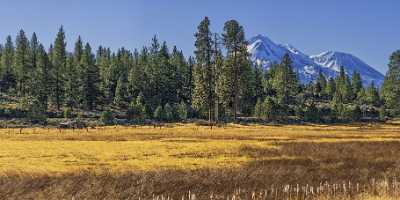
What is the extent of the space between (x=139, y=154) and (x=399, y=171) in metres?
17.8

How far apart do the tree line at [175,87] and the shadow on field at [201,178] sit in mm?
66184

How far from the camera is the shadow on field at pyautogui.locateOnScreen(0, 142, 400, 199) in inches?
757

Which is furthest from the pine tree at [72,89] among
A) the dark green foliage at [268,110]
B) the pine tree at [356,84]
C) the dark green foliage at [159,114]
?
the pine tree at [356,84]

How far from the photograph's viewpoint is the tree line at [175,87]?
102938 millimetres

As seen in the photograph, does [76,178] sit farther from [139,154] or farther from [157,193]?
[139,154]

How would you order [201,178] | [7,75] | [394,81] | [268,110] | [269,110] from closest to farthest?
[201,178], [268,110], [269,110], [394,81], [7,75]

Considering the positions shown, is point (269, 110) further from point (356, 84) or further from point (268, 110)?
point (356, 84)

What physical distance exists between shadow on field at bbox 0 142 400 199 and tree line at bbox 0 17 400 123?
6618 cm

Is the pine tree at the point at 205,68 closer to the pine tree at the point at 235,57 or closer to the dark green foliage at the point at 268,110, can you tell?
the pine tree at the point at 235,57

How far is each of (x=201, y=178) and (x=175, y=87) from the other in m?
115

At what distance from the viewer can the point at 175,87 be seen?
137 meters

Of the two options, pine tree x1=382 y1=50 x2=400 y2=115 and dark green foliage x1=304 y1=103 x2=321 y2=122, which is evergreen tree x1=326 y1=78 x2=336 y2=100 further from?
dark green foliage x1=304 y1=103 x2=321 y2=122

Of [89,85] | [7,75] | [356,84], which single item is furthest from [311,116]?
[7,75]

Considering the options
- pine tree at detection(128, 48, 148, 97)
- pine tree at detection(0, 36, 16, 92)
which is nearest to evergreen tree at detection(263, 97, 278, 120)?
pine tree at detection(128, 48, 148, 97)
